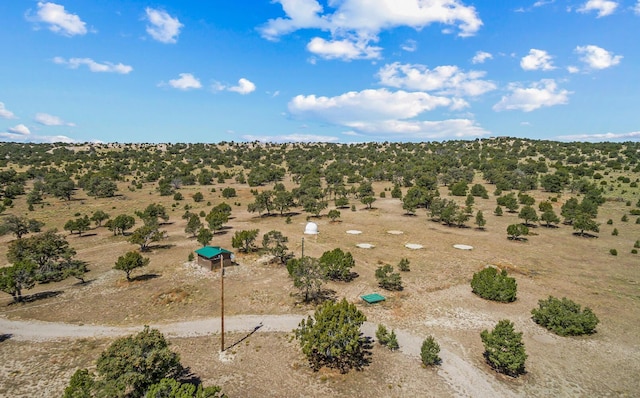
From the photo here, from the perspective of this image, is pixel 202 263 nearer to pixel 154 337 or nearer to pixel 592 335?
pixel 154 337

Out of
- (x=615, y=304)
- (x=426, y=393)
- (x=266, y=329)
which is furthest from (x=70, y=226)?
(x=615, y=304)

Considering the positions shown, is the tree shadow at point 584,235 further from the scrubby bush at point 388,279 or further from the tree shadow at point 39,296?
the tree shadow at point 39,296

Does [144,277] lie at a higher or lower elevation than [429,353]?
lower

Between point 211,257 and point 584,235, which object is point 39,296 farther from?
point 584,235

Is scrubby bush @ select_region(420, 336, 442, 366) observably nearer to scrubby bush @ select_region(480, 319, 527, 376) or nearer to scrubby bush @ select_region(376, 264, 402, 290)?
scrubby bush @ select_region(480, 319, 527, 376)

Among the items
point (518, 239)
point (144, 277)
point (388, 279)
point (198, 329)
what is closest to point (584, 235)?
point (518, 239)

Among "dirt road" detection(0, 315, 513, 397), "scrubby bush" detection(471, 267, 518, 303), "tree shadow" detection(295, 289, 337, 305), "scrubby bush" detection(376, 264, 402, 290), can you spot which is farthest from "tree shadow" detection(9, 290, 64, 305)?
"scrubby bush" detection(471, 267, 518, 303)
